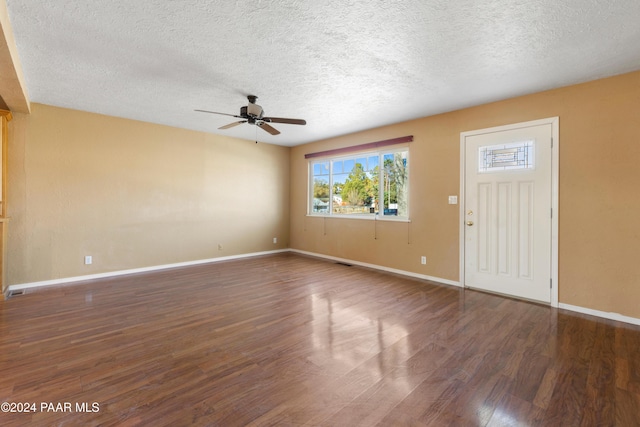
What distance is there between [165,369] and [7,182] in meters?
3.86

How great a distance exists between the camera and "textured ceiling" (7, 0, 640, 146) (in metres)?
2.03

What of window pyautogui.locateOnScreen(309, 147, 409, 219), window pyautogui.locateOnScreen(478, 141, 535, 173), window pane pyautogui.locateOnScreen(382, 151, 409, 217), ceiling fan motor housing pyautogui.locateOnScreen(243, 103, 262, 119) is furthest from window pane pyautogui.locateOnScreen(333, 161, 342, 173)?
ceiling fan motor housing pyautogui.locateOnScreen(243, 103, 262, 119)

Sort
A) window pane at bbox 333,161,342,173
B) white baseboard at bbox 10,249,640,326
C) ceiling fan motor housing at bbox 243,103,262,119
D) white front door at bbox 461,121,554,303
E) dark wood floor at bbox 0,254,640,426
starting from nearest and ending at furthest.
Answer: dark wood floor at bbox 0,254,640,426, white baseboard at bbox 10,249,640,326, ceiling fan motor housing at bbox 243,103,262,119, white front door at bbox 461,121,554,303, window pane at bbox 333,161,342,173

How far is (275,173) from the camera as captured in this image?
22.3 ft

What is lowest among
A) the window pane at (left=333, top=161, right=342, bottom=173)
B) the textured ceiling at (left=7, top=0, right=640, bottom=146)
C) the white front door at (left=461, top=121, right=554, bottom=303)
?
the white front door at (left=461, top=121, right=554, bottom=303)

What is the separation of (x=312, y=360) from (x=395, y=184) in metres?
3.56

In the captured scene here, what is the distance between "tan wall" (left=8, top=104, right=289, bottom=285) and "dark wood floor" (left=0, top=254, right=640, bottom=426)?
0.81 metres

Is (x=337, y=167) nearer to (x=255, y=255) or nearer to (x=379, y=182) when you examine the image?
(x=379, y=182)

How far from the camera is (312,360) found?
2.19 m

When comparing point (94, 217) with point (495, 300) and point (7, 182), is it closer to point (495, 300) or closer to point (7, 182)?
point (7, 182)

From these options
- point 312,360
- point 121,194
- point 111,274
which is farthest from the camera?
point 121,194

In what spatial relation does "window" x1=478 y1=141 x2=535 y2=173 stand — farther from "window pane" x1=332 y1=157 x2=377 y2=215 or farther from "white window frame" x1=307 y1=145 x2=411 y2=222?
"window pane" x1=332 y1=157 x2=377 y2=215

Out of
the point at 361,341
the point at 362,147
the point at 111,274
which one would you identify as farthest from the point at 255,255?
the point at 361,341

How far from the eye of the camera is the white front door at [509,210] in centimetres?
343
